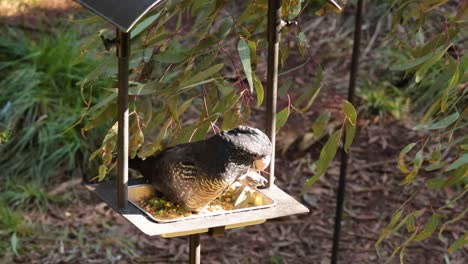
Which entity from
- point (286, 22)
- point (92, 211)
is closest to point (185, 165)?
point (286, 22)

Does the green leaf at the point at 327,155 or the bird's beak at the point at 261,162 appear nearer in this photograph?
the bird's beak at the point at 261,162

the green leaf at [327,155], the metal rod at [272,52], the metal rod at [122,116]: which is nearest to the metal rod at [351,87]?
the green leaf at [327,155]

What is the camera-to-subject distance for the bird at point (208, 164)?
5.32 feet

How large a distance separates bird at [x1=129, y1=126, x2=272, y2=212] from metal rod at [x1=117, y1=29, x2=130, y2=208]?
0.08 meters

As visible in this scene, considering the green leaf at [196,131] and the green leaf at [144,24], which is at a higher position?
the green leaf at [144,24]

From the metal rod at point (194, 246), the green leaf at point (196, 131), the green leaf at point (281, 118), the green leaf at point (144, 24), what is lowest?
the metal rod at point (194, 246)

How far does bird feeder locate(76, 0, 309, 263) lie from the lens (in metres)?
1.49

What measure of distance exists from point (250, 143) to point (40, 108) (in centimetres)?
212

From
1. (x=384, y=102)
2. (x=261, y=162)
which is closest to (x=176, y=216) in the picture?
(x=261, y=162)

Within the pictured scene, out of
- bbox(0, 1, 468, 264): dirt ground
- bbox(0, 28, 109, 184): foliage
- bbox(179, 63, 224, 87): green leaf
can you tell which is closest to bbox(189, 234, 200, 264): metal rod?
bbox(179, 63, 224, 87): green leaf

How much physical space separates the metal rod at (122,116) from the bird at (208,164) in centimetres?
8

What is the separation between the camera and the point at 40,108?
3570mm

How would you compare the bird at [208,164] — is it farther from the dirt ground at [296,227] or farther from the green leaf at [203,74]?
the dirt ground at [296,227]

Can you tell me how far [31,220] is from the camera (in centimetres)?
334
